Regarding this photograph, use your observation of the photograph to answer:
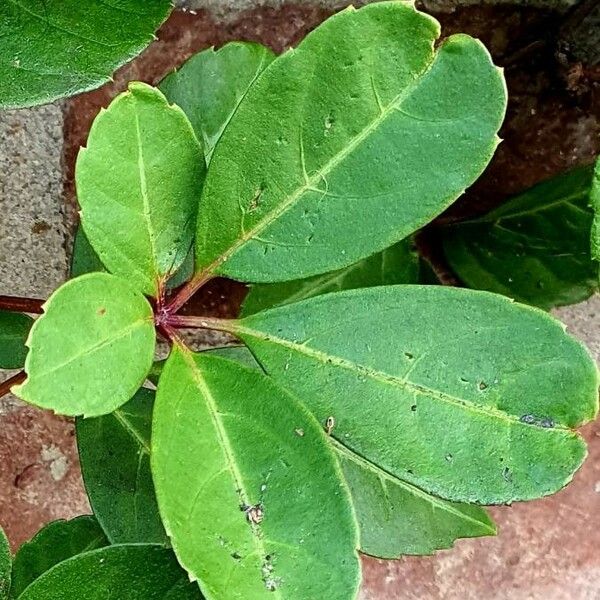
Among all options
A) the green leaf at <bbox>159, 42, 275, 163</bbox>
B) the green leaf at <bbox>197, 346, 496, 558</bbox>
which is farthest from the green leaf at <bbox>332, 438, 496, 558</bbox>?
the green leaf at <bbox>159, 42, 275, 163</bbox>

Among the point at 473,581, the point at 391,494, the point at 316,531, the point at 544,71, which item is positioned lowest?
the point at 473,581

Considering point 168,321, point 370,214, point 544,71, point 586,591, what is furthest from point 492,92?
point 586,591

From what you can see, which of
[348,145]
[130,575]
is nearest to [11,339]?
[130,575]

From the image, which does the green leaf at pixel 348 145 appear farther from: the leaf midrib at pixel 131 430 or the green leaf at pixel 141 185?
the leaf midrib at pixel 131 430

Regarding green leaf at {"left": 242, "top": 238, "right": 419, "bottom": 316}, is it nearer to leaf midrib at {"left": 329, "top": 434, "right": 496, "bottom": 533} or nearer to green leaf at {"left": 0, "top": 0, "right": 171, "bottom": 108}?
leaf midrib at {"left": 329, "top": 434, "right": 496, "bottom": 533}

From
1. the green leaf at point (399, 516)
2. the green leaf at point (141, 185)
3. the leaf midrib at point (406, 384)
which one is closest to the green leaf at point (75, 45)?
the green leaf at point (141, 185)

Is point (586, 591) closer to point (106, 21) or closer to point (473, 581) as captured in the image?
point (473, 581)
